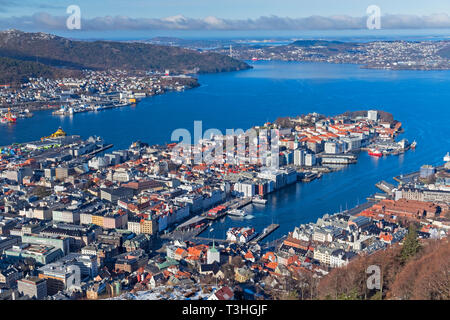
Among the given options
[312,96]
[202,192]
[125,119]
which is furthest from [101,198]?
[312,96]

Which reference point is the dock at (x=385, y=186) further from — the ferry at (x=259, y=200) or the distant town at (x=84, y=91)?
the distant town at (x=84, y=91)

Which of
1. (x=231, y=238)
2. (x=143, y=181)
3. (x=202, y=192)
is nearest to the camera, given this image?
(x=231, y=238)

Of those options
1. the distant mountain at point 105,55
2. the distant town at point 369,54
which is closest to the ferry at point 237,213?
the distant mountain at point 105,55

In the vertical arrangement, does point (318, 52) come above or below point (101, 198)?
above

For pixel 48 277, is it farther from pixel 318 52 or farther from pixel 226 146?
pixel 318 52

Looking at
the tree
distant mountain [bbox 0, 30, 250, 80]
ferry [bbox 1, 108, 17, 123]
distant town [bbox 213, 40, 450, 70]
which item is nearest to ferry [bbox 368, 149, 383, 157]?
the tree
